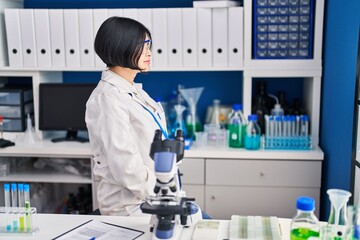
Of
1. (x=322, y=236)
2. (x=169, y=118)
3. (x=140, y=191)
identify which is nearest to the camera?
(x=322, y=236)

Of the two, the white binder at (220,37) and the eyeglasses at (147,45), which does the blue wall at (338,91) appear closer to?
the white binder at (220,37)

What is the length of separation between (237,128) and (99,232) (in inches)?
55.0

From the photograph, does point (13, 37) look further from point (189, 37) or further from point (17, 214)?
point (17, 214)

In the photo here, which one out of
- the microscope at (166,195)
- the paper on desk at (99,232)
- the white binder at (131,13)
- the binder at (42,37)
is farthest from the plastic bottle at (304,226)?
the binder at (42,37)

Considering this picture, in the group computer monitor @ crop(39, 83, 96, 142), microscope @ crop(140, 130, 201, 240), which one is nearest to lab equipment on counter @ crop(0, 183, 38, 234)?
microscope @ crop(140, 130, 201, 240)

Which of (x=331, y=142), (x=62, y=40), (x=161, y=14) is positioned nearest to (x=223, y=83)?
(x=161, y=14)

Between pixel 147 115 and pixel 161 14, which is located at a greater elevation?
pixel 161 14

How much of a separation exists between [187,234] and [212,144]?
133cm

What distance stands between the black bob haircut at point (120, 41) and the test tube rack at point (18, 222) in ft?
2.09

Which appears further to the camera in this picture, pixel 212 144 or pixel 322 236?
pixel 212 144

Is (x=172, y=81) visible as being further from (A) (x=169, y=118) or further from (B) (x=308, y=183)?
(B) (x=308, y=183)

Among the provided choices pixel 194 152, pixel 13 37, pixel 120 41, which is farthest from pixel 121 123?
pixel 13 37

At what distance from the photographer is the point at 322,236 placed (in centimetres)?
134

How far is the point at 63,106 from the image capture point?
2922 millimetres
